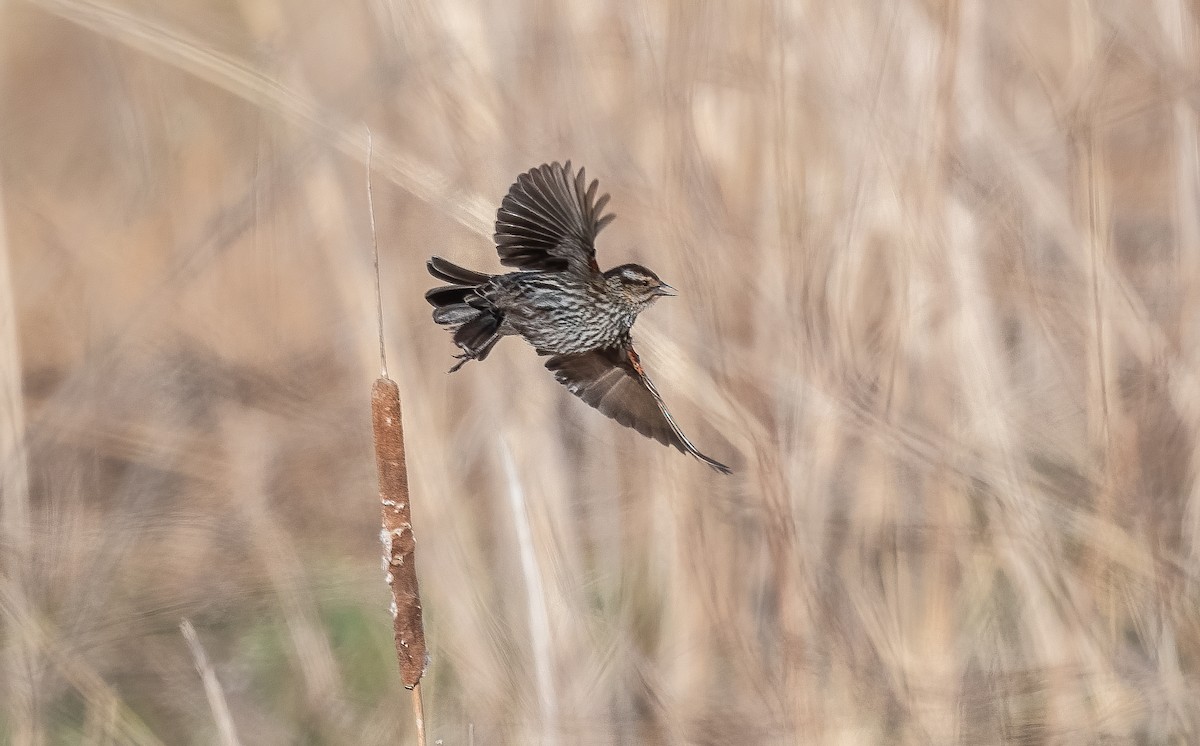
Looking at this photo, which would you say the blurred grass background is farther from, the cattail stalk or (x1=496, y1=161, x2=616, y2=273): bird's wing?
the cattail stalk

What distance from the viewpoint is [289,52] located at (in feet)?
6.81

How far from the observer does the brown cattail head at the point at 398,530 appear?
1.02m

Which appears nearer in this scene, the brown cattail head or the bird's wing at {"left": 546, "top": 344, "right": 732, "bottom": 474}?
the brown cattail head

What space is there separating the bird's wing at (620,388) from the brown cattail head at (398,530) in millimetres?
384

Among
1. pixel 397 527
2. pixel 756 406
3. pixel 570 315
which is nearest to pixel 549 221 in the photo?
pixel 570 315

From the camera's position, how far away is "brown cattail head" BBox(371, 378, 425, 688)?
1.02 metres

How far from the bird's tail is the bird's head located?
0.53 feet

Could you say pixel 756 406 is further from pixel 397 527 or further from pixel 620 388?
pixel 397 527

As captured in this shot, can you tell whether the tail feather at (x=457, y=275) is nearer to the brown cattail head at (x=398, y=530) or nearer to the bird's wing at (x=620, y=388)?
the bird's wing at (x=620, y=388)

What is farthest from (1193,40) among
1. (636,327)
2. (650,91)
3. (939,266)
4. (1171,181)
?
(636,327)

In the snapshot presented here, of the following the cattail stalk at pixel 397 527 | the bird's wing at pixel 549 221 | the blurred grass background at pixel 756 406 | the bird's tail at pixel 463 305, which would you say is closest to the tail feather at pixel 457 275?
the bird's tail at pixel 463 305

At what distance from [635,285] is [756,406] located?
0.47 metres

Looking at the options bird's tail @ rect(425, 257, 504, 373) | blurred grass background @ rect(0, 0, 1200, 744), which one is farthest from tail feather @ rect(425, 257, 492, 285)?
blurred grass background @ rect(0, 0, 1200, 744)

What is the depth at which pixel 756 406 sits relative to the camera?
185cm
